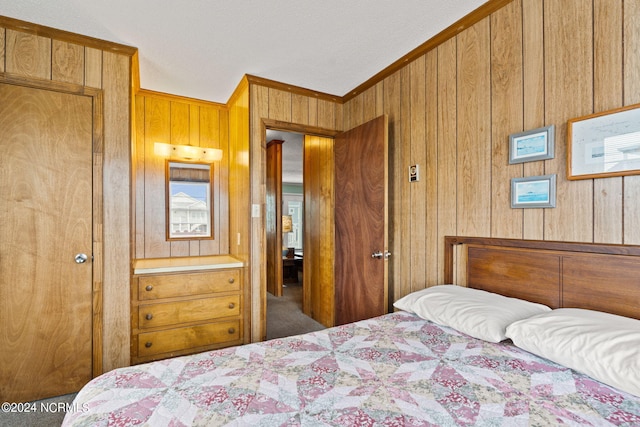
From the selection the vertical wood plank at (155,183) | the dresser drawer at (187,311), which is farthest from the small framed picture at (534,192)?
the vertical wood plank at (155,183)

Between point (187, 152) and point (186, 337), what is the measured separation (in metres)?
1.84

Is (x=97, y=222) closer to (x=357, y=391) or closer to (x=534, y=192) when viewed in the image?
(x=357, y=391)

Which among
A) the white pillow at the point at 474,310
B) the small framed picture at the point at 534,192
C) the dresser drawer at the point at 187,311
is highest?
the small framed picture at the point at 534,192

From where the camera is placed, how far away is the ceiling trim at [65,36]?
205 centimetres

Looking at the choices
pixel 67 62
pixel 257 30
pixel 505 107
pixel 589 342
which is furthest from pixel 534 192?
pixel 67 62

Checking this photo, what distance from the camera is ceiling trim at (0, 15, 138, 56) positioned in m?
2.05

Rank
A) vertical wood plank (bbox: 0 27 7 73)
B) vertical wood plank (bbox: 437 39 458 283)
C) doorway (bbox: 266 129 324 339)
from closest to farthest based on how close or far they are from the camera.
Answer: vertical wood plank (bbox: 0 27 7 73)
vertical wood plank (bbox: 437 39 458 283)
doorway (bbox: 266 129 324 339)

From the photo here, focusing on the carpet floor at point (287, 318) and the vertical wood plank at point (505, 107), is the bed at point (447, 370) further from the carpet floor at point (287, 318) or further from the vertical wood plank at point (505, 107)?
the carpet floor at point (287, 318)

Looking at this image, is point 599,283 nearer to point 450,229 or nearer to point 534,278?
point 534,278

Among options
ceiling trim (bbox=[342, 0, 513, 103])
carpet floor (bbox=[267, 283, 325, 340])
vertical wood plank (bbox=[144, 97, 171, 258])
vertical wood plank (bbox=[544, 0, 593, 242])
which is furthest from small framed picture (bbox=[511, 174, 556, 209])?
vertical wood plank (bbox=[144, 97, 171, 258])

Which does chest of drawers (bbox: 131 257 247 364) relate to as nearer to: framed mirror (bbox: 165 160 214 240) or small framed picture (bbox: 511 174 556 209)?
framed mirror (bbox: 165 160 214 240)

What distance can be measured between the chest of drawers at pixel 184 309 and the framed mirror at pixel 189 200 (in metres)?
0.52

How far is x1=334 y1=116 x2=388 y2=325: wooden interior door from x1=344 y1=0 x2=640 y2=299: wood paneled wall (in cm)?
17

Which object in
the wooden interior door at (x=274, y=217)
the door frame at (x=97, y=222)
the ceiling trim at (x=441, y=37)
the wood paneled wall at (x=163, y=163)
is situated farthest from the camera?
the wooden interior door at (x=274, y=217)
